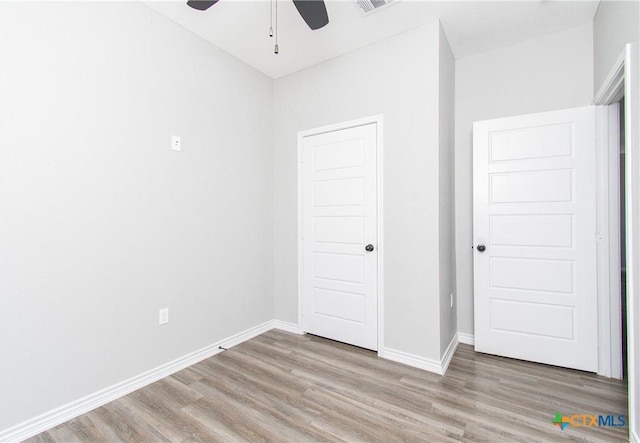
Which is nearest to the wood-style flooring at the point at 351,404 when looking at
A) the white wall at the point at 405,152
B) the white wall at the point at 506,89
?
the white wall at the point at 405,152

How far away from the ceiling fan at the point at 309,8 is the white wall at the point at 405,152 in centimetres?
92

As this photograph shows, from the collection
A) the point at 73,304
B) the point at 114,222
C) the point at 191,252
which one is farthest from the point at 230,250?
the point at 73,304

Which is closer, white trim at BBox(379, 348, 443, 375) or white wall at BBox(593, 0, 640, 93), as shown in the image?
white wall at BBox(593, 0, 640, 93)

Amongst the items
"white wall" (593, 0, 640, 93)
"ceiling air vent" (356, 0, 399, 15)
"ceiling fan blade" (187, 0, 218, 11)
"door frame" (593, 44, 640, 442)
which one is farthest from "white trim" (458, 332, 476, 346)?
"ceiling fan blade" (187, 0, 218, 11)

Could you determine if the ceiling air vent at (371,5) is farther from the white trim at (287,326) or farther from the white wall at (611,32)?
the white trim at (287,326)

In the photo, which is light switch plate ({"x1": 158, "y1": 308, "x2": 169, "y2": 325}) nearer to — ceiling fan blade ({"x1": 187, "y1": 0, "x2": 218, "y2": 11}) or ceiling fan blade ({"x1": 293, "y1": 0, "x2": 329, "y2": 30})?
ceiling fan blade ({"x1": 187, "y1": 0, "x2": 218, "y2": 11})

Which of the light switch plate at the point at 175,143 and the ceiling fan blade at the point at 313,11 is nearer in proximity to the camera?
the ceiling fan blade at the point at 313,11

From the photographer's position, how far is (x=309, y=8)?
184 cm

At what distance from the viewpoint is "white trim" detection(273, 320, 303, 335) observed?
3273 millimetres

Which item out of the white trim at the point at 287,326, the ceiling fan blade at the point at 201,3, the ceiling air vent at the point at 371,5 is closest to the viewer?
the ceiling fan blade at the point at 201,3

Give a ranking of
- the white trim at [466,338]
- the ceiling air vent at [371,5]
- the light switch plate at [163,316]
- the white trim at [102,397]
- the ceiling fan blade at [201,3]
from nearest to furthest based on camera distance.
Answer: the white trim at [102,397] → the ceiling fan blade at [201,3] → the ceiling air vent at [371,5] → the light switch plate at [163,316] → the white trim at [466,338]

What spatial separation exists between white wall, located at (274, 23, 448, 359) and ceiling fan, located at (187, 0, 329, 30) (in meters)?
0.92

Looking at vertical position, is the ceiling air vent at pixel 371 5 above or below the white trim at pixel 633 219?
above

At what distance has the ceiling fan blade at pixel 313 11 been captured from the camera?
A: 1788mm
